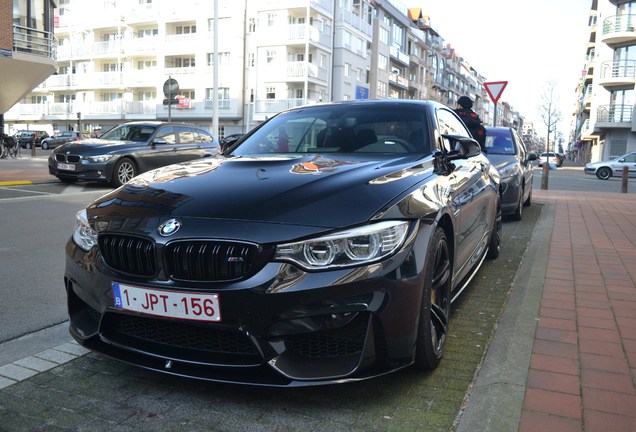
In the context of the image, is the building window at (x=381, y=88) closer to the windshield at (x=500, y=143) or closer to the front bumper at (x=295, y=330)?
the windshield at (x=500, y=143)

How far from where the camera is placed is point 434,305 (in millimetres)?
3000

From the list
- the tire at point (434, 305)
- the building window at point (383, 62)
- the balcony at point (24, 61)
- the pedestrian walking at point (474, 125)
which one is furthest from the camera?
the building window at point (383, 62)

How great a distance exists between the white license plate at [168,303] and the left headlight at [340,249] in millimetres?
361

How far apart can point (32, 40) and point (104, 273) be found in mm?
25498

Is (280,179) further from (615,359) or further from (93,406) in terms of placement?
(615,359)

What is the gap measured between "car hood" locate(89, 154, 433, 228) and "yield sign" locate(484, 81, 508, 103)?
34.8ft

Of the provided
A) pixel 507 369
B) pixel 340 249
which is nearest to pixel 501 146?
pixel 507 369

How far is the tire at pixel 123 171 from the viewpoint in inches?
506

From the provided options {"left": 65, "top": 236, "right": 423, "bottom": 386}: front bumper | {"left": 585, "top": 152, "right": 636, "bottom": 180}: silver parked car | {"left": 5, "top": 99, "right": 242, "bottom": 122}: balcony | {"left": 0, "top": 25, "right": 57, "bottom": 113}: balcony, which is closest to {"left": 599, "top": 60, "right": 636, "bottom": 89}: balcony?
{"left": 585, "top": 152, "right": 636, "bottom": 180}: silver parked car

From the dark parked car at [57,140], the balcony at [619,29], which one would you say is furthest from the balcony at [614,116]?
the dark parked car at [57,140]

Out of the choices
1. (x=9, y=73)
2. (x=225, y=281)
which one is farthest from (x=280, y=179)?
(x=9, y=73)

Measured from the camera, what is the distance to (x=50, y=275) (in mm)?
5086

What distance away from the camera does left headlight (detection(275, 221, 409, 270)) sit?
2.38m

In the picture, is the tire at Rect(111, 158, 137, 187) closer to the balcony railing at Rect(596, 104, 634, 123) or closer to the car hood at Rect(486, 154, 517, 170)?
the car hood at Rect(486, 154, 517, 170)
